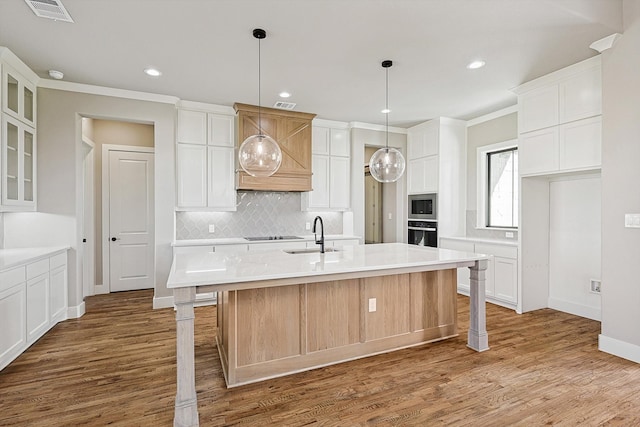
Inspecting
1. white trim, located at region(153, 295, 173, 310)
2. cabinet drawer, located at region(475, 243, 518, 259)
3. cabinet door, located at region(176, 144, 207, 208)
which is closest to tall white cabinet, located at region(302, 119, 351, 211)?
cabinet door, located at region(176, 144, 207, 208)

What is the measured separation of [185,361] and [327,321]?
1152 millimetres

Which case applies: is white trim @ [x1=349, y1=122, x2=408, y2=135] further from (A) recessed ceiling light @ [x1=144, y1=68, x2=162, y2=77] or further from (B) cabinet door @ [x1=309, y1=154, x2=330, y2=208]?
(A) recessed ceiling light @ [x1=144, y1=68, x2=162, y2=77]

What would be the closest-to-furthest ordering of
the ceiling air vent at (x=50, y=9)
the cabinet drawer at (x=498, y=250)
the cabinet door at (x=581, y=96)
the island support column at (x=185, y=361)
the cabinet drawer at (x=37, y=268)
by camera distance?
the island support column at (x=185, y=361) < the ceiling air vent at (x=50, y=9) < the cabinet drawer at (x=37, y=268) < the cabinet door at (x=581, y=96) < the cabinet drawer at (x=498, y=250)

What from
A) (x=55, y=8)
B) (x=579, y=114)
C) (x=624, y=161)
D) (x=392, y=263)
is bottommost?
(x=392, y=263)

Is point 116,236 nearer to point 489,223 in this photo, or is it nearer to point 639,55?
point 489,223

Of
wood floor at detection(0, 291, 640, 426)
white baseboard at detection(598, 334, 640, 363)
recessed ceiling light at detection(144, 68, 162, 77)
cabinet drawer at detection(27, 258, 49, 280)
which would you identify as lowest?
wood floor at detection(0, 291, 640, 426)

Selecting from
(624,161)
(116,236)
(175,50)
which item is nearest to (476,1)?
(624,161)

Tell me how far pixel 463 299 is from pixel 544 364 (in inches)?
81.1

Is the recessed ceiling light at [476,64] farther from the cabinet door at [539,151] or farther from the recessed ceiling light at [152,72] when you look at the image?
the recessed ceiling light at [152,72]

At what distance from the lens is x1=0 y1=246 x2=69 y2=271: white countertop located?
2.66 meters

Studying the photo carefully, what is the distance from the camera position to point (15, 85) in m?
3.35

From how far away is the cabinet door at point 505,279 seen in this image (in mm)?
4219

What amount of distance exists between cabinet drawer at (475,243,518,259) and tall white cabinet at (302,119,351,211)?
83.8 inches

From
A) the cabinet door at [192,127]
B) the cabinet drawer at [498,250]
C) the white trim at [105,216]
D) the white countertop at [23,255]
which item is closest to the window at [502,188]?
the cabinet drawer at [498,250]
